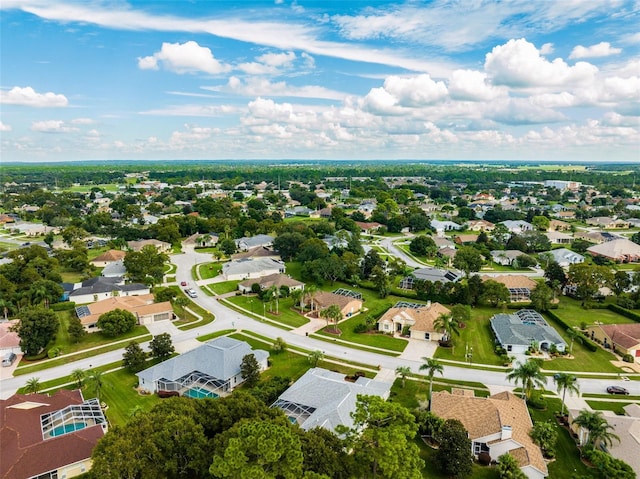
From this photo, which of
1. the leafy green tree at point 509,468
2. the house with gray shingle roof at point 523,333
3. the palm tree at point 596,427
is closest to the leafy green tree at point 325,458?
the leafy green tree at point 509,468

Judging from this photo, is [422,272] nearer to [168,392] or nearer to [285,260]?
[285,260]

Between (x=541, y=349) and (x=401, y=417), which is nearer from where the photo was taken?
(x=401, y=417)

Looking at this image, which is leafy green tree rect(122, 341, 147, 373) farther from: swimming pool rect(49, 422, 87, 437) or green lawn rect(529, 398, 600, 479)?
green lawn rect(529, 398, 600, 479)

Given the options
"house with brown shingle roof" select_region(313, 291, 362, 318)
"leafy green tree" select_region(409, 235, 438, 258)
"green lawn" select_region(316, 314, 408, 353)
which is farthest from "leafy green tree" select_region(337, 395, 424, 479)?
"leafy green tree" select_region(409, 235, 438, 258)

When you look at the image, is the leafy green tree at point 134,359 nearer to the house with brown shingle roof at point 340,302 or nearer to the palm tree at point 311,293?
the palm tree at point 311,293

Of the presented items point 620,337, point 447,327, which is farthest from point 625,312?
point 447,327

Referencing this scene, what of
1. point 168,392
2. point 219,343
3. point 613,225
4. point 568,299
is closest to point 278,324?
point 219,343

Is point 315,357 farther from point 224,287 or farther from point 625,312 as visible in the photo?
point 625,312
